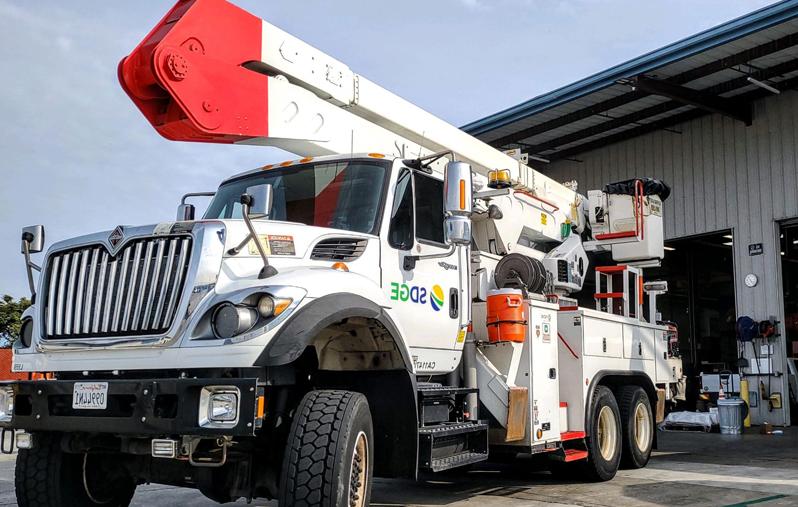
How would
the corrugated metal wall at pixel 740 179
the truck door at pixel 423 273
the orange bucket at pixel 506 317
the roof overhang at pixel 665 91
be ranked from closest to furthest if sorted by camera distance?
1. the truck door at pixel 423 273
2. the orange bucket at pixel 506 317
3. the roof overhang at pixel 665 91
4. the corrugated metal wall at pixel 740 179

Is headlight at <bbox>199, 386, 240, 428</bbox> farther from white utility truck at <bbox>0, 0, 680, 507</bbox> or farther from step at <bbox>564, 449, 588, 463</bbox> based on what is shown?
step at <bbox>564, 449, 588, 463</bbox>

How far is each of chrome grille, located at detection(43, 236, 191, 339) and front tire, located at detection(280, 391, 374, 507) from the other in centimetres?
96

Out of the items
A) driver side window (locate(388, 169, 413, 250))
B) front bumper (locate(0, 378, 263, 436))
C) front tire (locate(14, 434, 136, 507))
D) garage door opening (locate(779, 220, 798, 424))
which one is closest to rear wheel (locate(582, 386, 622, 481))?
driver side window (locate(388, 169, 413, 250))

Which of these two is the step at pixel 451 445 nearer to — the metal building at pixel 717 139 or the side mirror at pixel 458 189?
the side mirror at pixel 458 189

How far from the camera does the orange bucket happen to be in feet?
23.4

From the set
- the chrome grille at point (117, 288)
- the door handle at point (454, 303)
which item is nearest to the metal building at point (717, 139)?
the door handle at point (454, 303)

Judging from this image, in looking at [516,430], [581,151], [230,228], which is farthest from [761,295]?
[230,228]

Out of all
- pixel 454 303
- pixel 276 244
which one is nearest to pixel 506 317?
pixel 454 303

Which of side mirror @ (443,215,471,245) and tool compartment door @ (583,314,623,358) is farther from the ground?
side mirror @ (443,215,471,245)

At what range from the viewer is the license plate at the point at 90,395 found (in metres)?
4.56

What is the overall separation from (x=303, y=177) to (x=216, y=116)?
81 cm

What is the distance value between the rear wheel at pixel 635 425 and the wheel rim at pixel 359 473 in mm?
5007

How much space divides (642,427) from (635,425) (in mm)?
335

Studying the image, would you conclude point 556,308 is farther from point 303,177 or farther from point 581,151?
point 581,151
